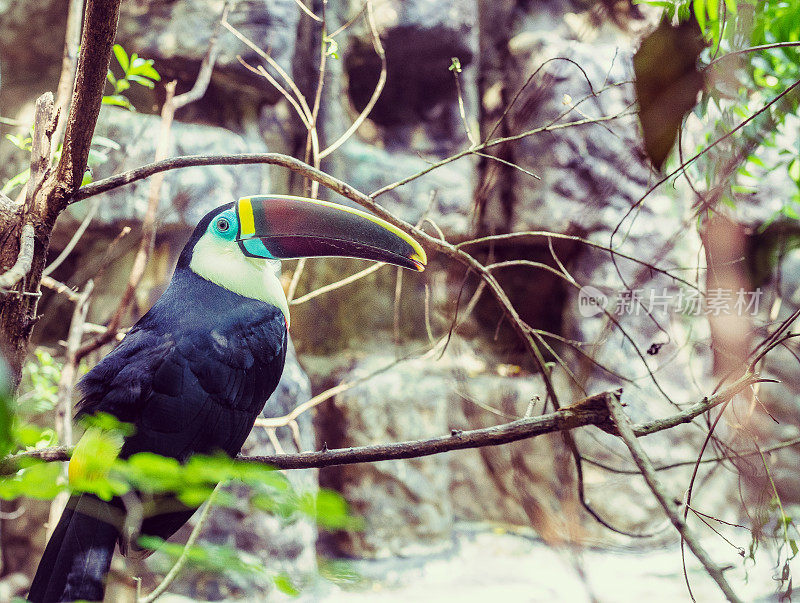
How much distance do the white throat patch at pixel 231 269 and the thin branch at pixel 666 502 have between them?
895mm

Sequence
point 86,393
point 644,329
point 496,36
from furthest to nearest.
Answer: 1. point 496,36
2. point 644,329
3. point 86,393

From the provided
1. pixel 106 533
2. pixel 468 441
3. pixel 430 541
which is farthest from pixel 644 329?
pixel 106 533

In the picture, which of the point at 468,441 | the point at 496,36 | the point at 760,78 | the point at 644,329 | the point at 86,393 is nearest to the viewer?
the point at 468,441

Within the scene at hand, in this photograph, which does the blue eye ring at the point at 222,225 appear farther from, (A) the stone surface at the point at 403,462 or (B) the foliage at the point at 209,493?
(A) the stone surface at the point at 403,462

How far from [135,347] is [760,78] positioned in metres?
1.94

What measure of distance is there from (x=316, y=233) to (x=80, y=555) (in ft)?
2.42

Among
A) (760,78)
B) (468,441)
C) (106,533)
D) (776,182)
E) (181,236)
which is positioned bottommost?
(106,533)

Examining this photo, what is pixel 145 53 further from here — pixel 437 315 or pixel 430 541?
pixel 430 541

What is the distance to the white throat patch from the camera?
149 centimetres

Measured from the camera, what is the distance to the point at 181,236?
2932 mm

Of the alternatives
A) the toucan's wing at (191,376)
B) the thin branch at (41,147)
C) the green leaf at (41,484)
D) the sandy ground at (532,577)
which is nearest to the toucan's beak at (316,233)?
the toucan's wing at (191,376)

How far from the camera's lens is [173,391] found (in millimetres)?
1244

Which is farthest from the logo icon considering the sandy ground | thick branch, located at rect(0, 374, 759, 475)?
the sandy ground

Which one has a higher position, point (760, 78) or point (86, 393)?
point (760, 78)
